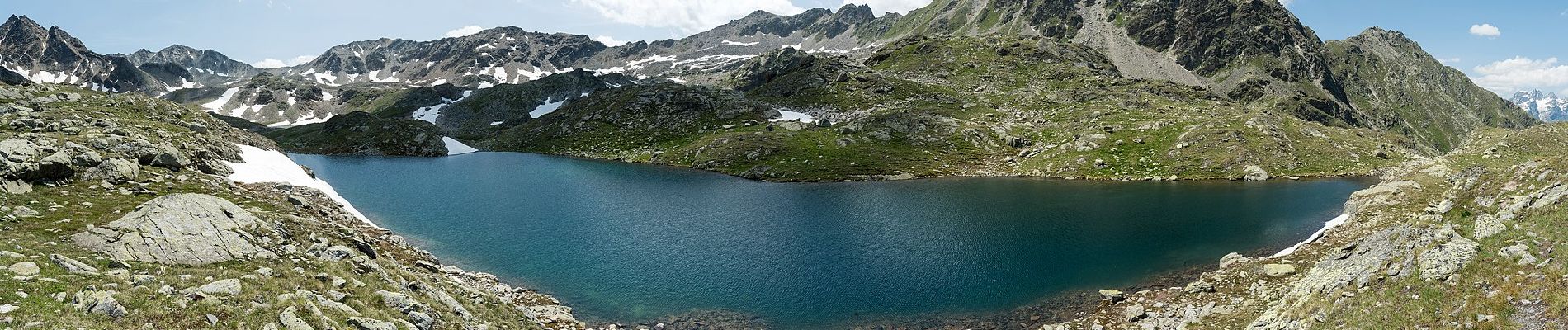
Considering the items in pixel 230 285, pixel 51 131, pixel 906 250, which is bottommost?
pixel 906 250

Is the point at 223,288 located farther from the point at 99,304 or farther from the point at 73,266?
the point at 73,266

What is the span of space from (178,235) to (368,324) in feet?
31.0

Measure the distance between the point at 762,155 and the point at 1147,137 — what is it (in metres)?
64.1

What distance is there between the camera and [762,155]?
10662 centimetres

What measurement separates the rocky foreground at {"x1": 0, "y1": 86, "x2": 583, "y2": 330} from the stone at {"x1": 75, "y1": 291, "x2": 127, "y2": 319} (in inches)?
1.4

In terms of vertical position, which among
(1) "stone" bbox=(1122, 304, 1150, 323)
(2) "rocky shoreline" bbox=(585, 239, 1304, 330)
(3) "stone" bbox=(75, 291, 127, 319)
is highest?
(3) "stone" bbox=(75, 291, 127, 319)

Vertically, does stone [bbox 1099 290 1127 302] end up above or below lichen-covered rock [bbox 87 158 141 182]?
below

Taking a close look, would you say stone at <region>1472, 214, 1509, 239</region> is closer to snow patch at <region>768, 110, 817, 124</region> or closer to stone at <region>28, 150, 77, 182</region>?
stone at <region>28, 150, 77, 182</region>

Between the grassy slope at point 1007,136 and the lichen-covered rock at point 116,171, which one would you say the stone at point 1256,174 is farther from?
the lichen-covered rock at point 116,171

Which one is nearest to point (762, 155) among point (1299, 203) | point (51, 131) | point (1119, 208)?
point (1119, 208)

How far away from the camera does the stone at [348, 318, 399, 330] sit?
821 inches

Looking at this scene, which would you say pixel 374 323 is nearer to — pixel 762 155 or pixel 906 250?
pixel 906 250

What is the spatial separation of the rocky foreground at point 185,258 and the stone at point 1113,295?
31917 millimetres

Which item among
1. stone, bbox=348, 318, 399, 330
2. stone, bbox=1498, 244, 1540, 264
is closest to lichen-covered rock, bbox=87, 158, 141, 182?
stone, bbox=348, 318, 399, 330
